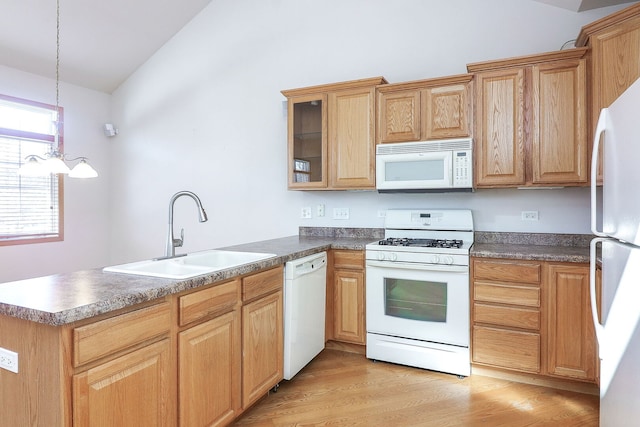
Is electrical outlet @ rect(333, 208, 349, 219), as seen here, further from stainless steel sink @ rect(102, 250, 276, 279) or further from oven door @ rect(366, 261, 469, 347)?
stainless steel sink @ rect(102, 250, 276, 279)

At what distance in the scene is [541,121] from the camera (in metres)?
2.52

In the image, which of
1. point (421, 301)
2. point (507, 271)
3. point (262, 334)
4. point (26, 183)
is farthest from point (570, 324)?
point (26, 183)

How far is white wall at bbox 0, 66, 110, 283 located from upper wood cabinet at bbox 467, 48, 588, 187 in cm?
436

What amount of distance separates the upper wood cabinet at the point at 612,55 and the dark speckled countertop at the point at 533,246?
0.53 metres

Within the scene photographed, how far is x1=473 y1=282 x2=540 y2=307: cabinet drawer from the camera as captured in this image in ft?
7.73

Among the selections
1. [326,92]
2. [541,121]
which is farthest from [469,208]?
[326,92]

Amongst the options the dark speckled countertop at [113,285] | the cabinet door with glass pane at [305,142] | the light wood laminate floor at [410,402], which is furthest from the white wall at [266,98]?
the light wood laminate floor at [410,402]

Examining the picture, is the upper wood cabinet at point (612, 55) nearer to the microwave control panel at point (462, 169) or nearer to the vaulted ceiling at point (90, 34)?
the microwave control panel at point (462, 169)

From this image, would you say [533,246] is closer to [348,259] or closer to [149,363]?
[348,259]

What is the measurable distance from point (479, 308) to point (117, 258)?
14.3ft

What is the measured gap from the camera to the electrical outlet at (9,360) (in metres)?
1.24

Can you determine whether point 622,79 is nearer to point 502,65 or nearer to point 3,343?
point 502,65

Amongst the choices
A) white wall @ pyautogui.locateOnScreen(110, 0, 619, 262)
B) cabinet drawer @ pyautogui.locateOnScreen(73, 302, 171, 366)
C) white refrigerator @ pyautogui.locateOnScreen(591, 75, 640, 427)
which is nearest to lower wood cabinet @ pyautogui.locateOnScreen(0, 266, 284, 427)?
cabinet drawer @ pyautogui.locateOnScreen(73, 302, 171, 366)

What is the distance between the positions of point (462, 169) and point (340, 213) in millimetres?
1212
